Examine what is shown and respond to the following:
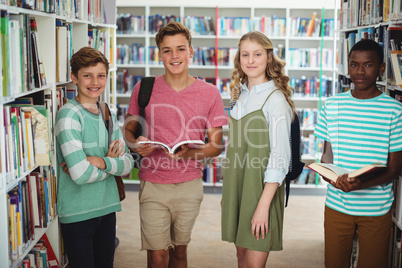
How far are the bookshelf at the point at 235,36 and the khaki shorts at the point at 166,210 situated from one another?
3306 mm

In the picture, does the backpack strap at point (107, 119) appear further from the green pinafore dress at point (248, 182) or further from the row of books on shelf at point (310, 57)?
the row of books on shelf at point (310, 57)

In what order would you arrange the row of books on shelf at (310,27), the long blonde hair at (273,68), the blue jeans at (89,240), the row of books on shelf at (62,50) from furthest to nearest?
the row of books on shelf at (310,27), the row of books on shelf at (62,50), the blue jeans at (89,240), the long blonde hair at (273,68)

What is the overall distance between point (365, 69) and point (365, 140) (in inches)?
13.9

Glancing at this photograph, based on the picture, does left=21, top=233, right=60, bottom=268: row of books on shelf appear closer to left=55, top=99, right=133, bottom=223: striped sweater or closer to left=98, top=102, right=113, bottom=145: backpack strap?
left=55, top=99, right=133, bottom=223: striped sweater

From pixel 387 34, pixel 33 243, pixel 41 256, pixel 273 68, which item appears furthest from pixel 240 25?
pixel 33 243

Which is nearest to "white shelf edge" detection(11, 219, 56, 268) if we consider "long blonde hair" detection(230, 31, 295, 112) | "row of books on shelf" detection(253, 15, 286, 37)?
"long blonde hair" detection(230, 31, 295, 112)

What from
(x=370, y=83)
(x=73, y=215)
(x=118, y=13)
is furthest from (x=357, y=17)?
(x=118, y=13)

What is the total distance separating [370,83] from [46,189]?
69.5 inches

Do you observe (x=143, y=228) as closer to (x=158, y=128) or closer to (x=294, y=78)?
(x=158, y=128)

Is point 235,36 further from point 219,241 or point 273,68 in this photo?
point 273,68

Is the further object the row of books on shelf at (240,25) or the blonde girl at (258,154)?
the row of books on shelf at (240,25)

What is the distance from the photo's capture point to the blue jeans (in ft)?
8.18

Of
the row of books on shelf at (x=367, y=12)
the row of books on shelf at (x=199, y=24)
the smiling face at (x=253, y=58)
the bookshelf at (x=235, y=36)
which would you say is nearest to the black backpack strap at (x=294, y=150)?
the smiling face at (x=253, y=58)

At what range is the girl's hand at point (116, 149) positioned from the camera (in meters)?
2.57
